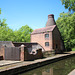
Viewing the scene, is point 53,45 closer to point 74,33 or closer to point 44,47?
point 44,47

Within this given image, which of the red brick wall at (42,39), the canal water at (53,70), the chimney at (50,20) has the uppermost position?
the chimney at (50,20)

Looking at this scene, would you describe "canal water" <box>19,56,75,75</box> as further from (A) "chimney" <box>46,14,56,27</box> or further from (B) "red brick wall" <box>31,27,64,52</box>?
(A) "chimney" <box>46,14,56,27</box>

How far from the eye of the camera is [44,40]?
30.0 meters

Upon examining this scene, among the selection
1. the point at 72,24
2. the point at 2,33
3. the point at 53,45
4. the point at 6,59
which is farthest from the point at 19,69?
the point at 2,33

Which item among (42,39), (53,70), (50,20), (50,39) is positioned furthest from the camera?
(50,20)

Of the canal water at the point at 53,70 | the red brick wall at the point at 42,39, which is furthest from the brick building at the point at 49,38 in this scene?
the canal water at the point at 53,70

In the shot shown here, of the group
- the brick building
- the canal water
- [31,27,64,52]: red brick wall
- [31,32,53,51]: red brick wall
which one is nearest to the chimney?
the brick building

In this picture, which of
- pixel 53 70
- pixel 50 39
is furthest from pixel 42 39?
pixel 53 70

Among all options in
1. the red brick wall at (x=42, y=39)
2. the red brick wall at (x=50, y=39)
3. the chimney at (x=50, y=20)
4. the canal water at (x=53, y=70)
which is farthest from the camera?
the chimney at (x=50, y=20)

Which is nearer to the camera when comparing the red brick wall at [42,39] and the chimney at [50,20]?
the red brick wall at [42,39]

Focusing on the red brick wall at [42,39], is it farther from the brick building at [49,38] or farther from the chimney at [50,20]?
the chimney at [50,20]

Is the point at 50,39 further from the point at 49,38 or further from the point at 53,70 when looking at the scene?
the point at 53,70

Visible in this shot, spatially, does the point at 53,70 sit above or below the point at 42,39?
below

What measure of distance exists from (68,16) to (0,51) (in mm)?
15414
